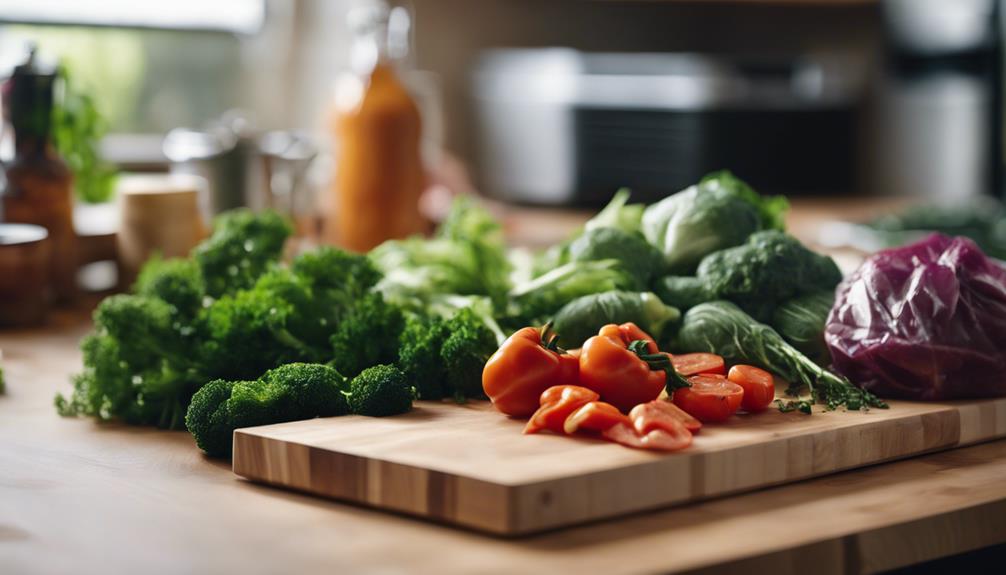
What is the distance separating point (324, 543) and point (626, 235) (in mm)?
773

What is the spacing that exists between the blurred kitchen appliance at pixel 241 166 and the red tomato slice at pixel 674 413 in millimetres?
1440

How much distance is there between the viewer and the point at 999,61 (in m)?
3.61

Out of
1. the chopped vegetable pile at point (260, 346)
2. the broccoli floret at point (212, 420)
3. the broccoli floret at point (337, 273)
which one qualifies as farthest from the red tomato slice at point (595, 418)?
the broccoli floret at point (337, 273)

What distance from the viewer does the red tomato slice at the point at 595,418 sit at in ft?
3.89

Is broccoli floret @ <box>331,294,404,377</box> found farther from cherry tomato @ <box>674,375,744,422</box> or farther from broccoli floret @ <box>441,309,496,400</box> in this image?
cherry tomato @ <box>674,375,744,422</box>

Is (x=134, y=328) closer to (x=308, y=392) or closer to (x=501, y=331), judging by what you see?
(x=308, y=392)

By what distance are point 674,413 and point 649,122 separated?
2.50 m

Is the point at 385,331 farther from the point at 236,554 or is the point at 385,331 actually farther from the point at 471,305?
the point at 236,554

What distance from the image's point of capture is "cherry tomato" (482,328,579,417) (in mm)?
1286

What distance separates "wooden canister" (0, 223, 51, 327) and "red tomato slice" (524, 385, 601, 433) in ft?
3.47

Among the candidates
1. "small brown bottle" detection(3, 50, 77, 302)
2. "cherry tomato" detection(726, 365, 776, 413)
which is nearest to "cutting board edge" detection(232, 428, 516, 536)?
"cherry tomato" detection(726, 365, 776, 413)

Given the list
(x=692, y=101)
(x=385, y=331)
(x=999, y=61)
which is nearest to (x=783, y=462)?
(x=385, y=331)

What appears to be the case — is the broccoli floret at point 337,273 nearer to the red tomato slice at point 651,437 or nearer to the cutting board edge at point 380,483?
the cutting board edge at point 380,483

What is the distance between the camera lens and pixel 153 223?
224 cm
